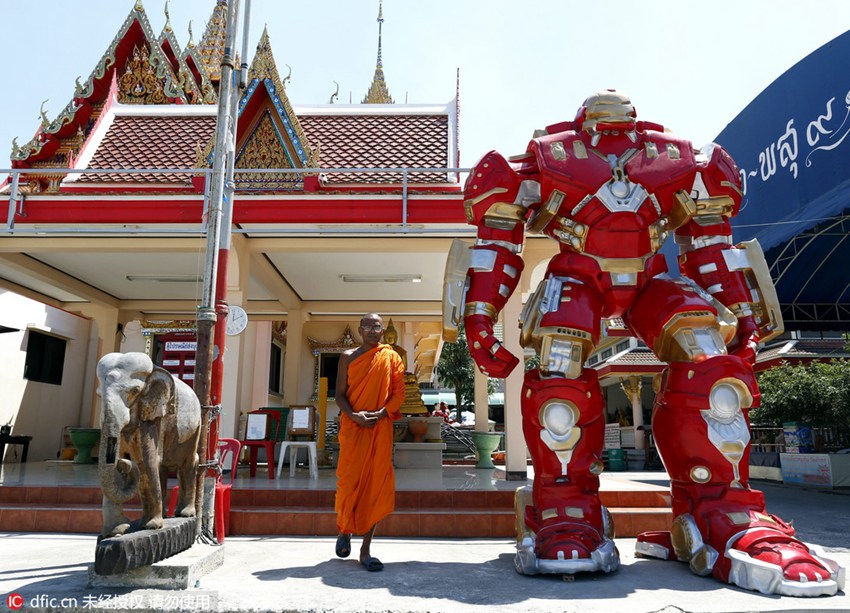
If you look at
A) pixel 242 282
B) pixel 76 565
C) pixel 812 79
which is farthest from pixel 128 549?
pixel 812 79

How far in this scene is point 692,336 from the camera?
308 centimetres

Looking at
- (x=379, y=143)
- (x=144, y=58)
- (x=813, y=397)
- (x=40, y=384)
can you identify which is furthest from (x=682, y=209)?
(x=144, y=58)

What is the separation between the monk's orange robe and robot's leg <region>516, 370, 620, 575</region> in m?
0.72

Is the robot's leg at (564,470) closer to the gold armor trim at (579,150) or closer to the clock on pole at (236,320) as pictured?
the gold armor trim at (579,150)

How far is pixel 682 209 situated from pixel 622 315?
66cm

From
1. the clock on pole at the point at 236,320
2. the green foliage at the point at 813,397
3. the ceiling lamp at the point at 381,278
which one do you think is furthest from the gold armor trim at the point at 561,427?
the green foliage at the point at 813,397

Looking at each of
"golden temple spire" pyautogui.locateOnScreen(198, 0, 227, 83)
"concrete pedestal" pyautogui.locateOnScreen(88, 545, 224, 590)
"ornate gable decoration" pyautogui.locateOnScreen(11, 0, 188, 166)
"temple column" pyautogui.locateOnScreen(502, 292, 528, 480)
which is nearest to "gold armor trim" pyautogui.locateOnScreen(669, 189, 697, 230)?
"temple column" pyautogui.locateOnScreen(502, 292, 528, 480)

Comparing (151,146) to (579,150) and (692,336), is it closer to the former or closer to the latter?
(579,150)

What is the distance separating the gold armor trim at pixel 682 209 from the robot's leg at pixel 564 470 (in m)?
1.05

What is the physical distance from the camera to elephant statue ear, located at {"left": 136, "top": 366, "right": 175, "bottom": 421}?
8.65 feet

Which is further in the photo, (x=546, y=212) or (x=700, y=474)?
(x=546, y=212)

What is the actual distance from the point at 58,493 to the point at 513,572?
4057 mm

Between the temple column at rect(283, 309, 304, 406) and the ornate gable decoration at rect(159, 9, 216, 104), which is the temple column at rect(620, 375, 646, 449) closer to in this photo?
the temple column at rect(283, 309, 304, 406)

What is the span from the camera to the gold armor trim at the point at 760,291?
3.35 meters
